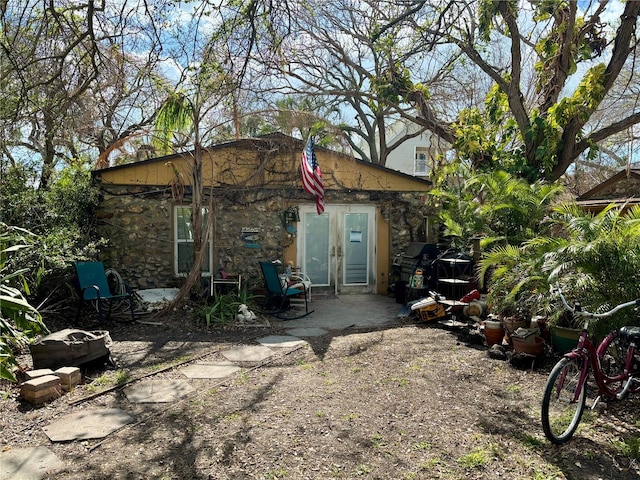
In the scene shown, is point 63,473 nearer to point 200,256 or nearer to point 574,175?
point 200,256

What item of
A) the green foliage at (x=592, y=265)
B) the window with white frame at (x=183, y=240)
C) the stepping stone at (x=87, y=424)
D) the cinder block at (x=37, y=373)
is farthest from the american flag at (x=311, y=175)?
the stepping stone at (x=87, y=424)

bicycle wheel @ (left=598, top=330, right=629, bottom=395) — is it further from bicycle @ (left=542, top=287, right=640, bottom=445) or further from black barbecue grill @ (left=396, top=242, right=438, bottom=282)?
black barbecue grill @ (left=396, top=242, right=438, bottom=282)

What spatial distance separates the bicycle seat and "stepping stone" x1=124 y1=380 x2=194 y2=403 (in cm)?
373

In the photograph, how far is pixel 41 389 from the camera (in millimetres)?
3727

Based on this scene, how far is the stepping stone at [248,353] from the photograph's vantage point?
205 inches

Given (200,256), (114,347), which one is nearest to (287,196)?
(200,256)

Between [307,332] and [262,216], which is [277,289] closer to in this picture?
[307,332]

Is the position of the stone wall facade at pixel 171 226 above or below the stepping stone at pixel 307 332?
above

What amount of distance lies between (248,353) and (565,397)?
3532 millimetres

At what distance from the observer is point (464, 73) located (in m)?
13.5

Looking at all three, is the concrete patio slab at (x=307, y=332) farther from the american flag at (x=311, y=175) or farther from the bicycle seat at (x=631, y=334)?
the bicycle seat at (x=631, y=334)

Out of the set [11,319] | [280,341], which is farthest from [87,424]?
[280,341]

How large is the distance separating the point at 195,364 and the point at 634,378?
427 cm

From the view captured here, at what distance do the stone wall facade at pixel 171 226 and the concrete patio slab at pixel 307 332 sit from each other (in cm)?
254
